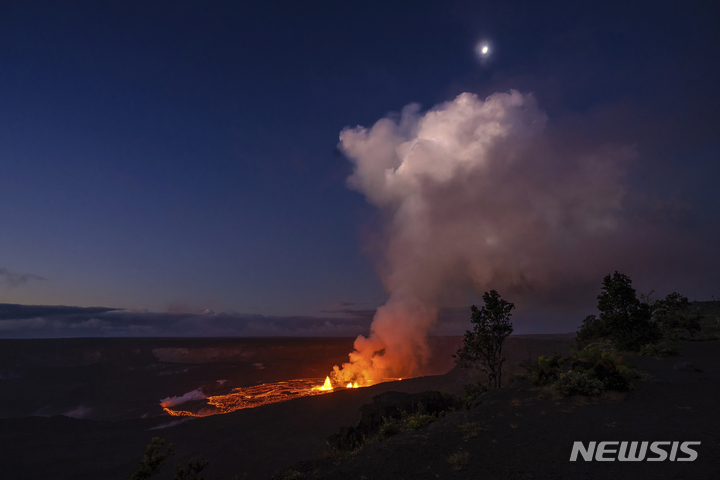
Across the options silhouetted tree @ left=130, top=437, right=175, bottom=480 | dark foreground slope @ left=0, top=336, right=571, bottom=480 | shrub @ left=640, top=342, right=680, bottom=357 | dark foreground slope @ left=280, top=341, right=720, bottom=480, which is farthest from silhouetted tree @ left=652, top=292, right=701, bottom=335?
silhouetted tree @ left=130, top=437, right=175, bottom=480

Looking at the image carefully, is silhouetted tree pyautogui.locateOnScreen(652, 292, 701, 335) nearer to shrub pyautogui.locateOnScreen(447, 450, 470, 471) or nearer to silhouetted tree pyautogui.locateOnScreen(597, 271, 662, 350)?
silhouetted tree pyautogui.locateOnScreen(597, 271, 662, 350)

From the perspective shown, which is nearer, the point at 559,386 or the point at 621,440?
the point at 621,440

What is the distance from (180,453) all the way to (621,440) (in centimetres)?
3563

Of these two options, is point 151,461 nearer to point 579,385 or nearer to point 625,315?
point 579,385

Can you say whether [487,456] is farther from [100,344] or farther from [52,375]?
[100,344]

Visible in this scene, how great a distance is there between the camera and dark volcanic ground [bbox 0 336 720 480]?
10.2m

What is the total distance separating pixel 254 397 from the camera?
5559cm

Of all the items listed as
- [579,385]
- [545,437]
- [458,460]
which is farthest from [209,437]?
[579,385]

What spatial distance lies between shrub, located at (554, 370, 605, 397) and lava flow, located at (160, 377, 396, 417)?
44.0 metres

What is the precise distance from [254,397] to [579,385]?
179 feet

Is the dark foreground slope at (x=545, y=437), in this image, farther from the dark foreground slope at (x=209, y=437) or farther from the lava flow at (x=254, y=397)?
the lava flow at (x=254, y=397)

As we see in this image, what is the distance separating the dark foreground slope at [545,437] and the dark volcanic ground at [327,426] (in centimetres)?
5

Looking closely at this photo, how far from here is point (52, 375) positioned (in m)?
83.0

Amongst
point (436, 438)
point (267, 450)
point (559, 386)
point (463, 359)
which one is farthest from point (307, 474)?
point (267, 450)
